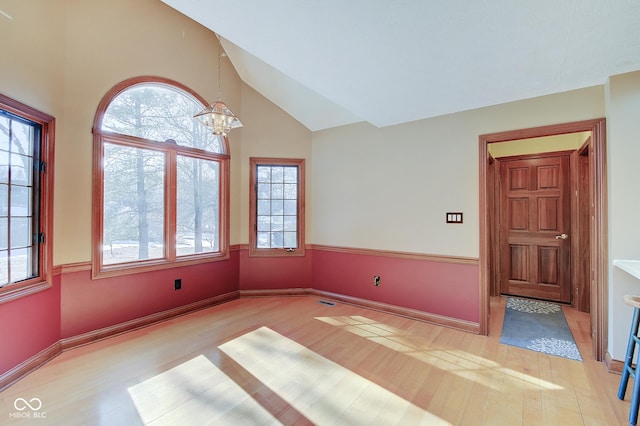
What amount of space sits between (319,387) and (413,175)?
2481 mm

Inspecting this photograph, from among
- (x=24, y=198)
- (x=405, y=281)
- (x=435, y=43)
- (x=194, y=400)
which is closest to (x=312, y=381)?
(x=194, y=400)

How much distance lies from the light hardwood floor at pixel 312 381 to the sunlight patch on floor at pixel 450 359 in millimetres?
11

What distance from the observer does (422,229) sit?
10.9 ft

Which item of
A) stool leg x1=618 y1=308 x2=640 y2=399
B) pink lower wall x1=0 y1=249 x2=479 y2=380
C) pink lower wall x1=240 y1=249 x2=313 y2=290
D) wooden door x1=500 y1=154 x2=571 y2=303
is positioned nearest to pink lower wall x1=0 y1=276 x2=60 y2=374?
pink lower wall x1=0 y1=249 x2=479 y2=380

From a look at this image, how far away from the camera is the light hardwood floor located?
173cm

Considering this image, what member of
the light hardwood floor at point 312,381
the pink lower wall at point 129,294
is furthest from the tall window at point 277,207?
the light hardwood floor at point 312,381

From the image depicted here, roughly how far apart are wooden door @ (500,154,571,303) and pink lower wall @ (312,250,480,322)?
181cm

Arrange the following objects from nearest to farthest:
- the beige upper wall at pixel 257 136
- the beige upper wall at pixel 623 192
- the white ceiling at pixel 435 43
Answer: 1. the white ceiling at pixel 435 43
2. the beige upper wall at pixel 623 192
3. the beige upper wall at pixel 257 136

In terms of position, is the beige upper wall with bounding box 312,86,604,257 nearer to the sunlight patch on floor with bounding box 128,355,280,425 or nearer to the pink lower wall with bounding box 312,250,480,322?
the pink lower wall with bounding box 312,250,480,322

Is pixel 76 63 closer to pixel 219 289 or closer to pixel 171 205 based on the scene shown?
pixel 171 205

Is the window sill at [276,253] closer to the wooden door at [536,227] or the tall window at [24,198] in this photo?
the tall window at [24,198]

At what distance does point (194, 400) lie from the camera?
1870mm

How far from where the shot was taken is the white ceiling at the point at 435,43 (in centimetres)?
158

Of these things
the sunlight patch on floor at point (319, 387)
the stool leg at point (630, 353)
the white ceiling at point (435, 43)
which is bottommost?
the sunlight patch on floor at point (319, 387)
